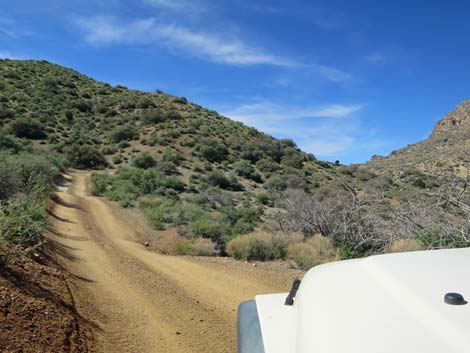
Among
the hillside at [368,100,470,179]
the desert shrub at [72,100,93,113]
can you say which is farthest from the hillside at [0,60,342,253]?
the hillside at [368,100,470,179]

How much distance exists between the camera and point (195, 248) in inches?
480

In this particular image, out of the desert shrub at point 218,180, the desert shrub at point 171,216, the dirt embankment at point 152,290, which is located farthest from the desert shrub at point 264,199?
the dirt embankment at point 152,290

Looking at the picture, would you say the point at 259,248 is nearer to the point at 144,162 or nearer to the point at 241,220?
the point at 241,220

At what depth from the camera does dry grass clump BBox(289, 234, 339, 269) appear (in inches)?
414

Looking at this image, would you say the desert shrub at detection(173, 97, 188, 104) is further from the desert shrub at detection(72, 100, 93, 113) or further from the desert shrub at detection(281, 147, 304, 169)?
the desert shrub at detection(281, 147, 304, 169)

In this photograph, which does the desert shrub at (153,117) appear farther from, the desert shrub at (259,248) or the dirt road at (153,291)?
the desert shrub at (259,248)

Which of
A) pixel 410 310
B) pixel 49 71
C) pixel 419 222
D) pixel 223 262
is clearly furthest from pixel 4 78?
pixel 410 310

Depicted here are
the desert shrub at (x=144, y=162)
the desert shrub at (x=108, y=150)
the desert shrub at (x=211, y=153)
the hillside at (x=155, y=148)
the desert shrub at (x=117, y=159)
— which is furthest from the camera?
the desert shrub at (x=108, y=150)

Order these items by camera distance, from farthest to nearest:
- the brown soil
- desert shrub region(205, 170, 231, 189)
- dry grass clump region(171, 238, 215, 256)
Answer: desert shrub region(205, 170, 231, 189) < dry grass clump region(171, 238, 215, 256) < the brown soil

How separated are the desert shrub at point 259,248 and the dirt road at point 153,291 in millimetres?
687

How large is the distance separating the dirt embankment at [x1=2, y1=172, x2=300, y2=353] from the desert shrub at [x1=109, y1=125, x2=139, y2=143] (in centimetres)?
3850

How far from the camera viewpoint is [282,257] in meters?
11.6

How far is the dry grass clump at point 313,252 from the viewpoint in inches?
414

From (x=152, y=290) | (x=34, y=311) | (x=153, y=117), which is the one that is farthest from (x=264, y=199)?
(x=153, y=117)
